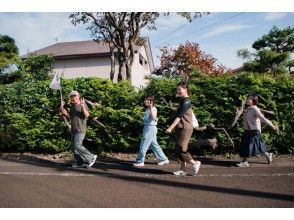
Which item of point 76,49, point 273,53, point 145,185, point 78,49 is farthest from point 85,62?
point 145,185

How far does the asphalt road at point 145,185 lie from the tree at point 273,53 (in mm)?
24507

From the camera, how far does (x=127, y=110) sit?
9273mm

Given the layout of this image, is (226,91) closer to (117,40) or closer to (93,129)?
(93,129)

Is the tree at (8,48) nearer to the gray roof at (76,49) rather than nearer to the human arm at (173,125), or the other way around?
the gray roof at (76,49)

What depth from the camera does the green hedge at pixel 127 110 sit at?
29.3ft

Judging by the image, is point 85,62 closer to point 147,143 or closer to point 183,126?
point 147,143

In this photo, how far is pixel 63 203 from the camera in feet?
16.5

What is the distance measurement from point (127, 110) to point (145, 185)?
3421mm

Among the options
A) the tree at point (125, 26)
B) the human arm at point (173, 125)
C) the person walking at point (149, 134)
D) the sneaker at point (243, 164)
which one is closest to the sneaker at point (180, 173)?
the human arm at point (173, 125)

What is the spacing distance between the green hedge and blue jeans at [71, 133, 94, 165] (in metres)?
1.53

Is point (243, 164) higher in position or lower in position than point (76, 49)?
lower

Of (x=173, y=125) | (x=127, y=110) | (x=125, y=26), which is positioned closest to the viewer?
(x=173, y=125)

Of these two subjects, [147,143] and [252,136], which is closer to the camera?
[252,136]

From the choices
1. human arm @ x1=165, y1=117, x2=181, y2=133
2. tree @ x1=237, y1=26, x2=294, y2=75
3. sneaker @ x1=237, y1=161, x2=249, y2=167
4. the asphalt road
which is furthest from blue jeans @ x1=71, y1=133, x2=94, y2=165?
tree @ x1=237, y1=26, x2=294, y2=75
